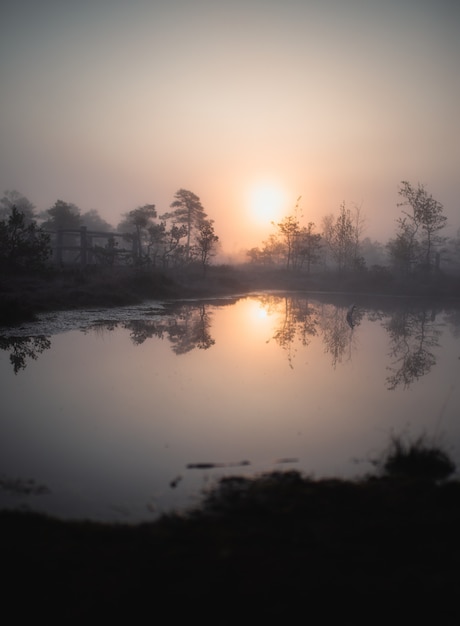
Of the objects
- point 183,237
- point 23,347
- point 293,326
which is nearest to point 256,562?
point 23,347

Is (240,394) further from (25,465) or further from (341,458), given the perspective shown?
(25,465)

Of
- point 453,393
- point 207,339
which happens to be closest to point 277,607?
point 453,393

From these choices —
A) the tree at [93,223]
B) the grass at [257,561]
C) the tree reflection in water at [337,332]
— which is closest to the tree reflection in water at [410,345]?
the tree reflection in water at [337,332]

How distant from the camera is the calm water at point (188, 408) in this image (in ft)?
19.0

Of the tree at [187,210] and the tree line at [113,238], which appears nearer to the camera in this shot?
the tree line at [113,238]

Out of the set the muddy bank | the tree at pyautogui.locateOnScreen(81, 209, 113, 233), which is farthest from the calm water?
the tree at pyautogui.locateOnScreen(81, 209, 113, 233)

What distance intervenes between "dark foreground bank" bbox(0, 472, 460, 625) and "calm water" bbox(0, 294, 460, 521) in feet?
2.54

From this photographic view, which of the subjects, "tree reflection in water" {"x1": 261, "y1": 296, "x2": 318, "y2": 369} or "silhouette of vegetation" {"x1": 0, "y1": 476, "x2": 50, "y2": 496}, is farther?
"tree reflection in water" {"x1": 261, "y1": 296, "x2": 318, "y2": 369}

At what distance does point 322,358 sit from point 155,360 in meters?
5.60

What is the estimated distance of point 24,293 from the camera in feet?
72.6

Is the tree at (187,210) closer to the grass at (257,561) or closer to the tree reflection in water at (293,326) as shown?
the tree reflection in water at (293,326)

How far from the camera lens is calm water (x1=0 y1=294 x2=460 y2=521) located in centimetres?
579

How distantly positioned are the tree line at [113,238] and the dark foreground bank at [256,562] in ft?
78.9

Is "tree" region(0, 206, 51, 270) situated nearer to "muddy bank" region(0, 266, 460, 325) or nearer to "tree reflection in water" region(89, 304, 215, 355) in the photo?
"muddy bank" region(0, 266, 460, 325)
